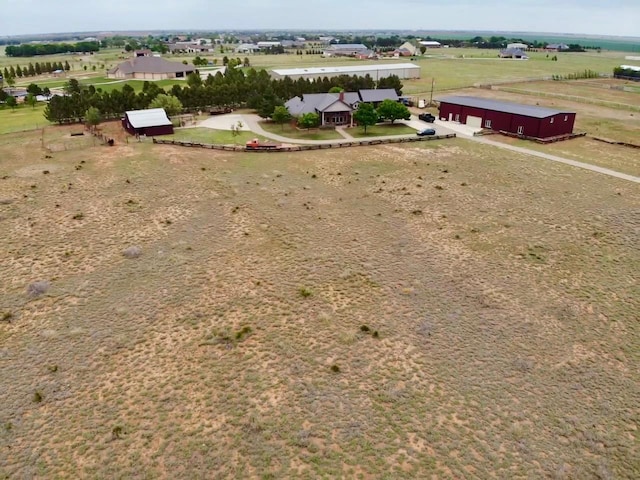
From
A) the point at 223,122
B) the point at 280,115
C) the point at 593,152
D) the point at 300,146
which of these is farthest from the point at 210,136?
the point at 593,152

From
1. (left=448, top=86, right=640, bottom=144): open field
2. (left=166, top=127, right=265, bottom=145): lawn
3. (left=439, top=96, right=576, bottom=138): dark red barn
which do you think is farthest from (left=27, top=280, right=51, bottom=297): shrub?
(left=448, top=86, right=640, bottom=144): open field

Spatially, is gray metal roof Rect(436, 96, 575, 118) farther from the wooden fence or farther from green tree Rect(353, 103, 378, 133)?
green tree Rect(353, 103, 378, 133)

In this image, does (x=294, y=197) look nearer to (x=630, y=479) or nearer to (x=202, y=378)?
(x=202, y=378)

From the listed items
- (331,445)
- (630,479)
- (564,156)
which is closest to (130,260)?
(331,445)

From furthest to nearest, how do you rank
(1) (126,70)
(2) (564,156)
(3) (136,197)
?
1. (1) (126,70)
2. (2) (564,156)
3. (3) (136,197)

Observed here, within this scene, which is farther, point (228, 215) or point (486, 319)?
point (228, 215)

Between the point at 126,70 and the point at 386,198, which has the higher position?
the point at 126,70
